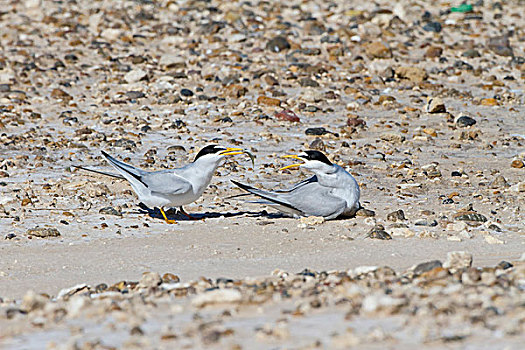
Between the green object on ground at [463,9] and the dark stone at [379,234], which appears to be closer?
the dark stone at [379,234]

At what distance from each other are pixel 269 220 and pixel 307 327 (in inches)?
117

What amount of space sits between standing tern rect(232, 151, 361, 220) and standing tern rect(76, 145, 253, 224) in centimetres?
27

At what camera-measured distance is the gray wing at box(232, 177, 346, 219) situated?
607 centimetres

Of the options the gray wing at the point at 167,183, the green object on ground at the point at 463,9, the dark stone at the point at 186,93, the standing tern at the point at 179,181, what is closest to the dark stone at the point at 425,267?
the standing tern at the point at 179,181

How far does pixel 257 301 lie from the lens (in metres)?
3.71

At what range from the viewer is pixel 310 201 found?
6.08 metres

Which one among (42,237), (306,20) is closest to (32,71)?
(306,20)

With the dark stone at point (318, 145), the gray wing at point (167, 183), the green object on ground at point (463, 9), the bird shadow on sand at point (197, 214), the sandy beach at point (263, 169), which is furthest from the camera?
the green object on ground at point (463, 9)

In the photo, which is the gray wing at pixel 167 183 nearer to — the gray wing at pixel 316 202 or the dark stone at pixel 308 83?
the gray wing at pixel 316 202

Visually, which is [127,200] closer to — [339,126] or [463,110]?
[339,126]

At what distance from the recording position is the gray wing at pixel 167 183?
6.04 m

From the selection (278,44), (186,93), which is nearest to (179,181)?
(186,93)

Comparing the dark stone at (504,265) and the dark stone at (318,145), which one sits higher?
the dark stone at (504,265)

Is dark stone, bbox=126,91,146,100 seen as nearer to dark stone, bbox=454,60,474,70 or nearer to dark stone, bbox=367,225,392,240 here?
dark stone, bbox=454,60,474,70
